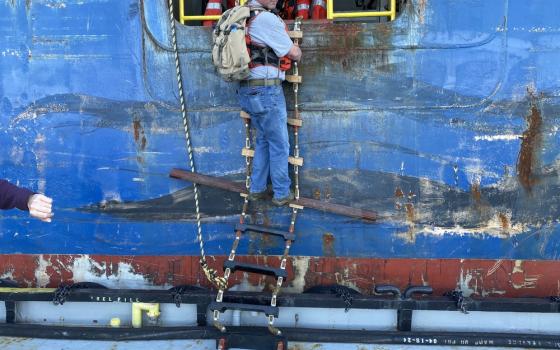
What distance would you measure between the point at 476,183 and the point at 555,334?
4.38ft

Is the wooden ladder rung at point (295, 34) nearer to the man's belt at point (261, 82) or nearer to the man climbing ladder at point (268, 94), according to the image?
the man climbing ladder at point (268, 94)

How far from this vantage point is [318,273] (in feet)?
14.1

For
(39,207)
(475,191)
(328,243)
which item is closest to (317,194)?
(328,243)

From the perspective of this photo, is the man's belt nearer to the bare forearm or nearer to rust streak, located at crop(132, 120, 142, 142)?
rust streak, located at crop(132, 120, 142, 142)

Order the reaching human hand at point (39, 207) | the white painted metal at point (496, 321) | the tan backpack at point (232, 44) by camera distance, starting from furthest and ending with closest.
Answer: the white painted metal at point (496, 321)
the tan backpack at point (232, 44)
the reaching human hand at point (39, 207)

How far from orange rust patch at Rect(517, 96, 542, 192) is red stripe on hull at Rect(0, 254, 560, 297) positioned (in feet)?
2.30

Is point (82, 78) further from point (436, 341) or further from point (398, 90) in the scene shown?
point (436, 341)

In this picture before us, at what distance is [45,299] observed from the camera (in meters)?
4.13

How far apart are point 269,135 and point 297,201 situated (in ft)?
2.00

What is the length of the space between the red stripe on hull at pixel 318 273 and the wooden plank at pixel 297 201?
1.32 feet

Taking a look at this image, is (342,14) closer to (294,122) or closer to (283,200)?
(294,122)

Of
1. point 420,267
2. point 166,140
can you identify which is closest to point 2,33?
point 166,140

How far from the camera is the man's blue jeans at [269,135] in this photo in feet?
12.7

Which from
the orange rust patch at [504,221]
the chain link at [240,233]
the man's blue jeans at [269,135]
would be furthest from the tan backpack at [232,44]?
the orange rust patch at [504,221]
